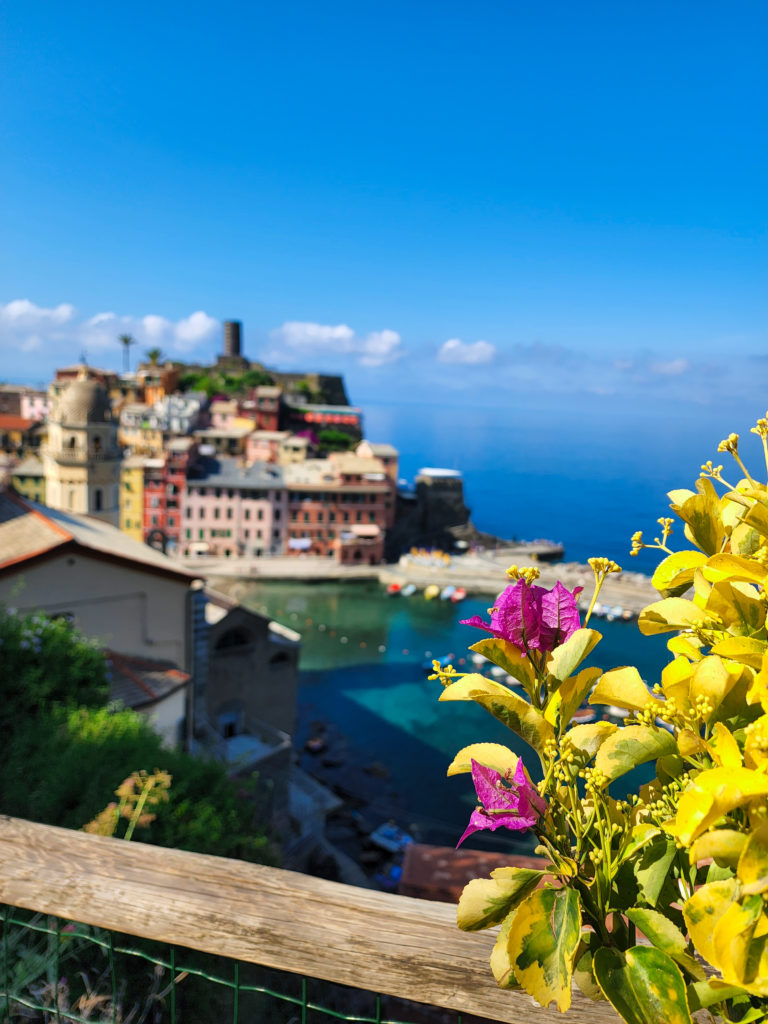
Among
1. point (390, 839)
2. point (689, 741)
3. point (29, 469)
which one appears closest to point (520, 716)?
point (689, 741)

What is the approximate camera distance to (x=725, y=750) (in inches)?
28.4

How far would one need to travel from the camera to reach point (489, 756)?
967 mm

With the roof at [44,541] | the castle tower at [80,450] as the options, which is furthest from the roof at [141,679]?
the castle tower at [80,450]

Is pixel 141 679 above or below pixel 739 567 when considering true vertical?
below

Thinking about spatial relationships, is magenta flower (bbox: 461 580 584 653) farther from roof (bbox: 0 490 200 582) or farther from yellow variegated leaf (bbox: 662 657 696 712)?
roof (bbox: 0 490 200 582)

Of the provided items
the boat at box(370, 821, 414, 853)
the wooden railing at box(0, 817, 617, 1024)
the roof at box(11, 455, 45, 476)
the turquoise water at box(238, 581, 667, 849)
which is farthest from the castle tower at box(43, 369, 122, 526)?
the roof at box(11, 455, 45, 476)

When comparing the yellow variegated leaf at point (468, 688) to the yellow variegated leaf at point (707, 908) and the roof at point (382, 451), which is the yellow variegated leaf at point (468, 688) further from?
the roof at point (382, 451)

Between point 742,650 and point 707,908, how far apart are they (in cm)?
27

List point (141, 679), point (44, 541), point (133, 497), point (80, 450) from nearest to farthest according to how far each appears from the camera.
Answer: point (44, 541) → point (141, 679) → point (80, 450) → point (133, 497)

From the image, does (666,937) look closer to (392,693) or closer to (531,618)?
(531,618)

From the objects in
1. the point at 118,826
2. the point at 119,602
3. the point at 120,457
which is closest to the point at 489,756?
the point at 118,826

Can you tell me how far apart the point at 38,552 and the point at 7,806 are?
4769 mm

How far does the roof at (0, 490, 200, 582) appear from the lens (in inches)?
432

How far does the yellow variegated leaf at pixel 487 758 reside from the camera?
0.94 metres
